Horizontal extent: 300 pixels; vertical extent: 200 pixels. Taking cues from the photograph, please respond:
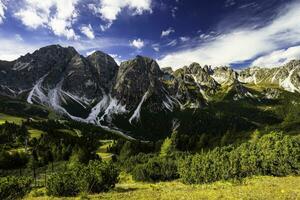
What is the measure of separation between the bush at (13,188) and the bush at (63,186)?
2.79 meters

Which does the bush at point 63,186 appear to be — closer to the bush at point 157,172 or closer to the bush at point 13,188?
the bush at point 13,188

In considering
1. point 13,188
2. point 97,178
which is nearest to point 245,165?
point 97,178

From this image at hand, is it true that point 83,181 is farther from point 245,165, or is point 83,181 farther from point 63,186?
point 245,165

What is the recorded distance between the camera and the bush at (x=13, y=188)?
110 ft

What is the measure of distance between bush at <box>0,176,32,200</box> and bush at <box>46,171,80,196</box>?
9.16 ft

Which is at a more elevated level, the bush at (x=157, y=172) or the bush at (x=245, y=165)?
the bush at (x=245, y=165)

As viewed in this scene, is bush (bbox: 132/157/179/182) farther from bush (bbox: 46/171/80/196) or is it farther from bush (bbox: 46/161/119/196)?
bush (bbox: 46/171/80/196)

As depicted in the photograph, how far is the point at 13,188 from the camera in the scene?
34969mm

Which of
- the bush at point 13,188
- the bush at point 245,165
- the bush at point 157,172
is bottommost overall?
the bush at point 157,172

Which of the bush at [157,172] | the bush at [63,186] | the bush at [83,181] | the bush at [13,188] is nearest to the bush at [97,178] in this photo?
the bush at [83,181]

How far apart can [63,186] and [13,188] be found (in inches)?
222

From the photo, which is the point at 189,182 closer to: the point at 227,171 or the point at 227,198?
the point at 227,171

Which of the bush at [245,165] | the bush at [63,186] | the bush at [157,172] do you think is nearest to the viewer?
the bush at [63,186]

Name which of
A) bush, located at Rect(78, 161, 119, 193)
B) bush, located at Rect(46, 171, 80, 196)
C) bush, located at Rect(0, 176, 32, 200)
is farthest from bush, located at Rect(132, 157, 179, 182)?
bush, located at Rect(0, 176, 32, 200)
